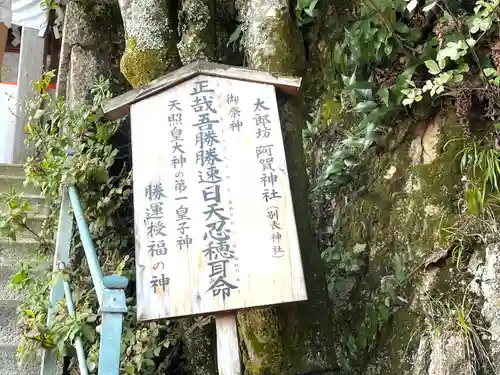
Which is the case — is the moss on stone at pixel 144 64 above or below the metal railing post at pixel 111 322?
above

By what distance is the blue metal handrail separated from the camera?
Result: 211 cm

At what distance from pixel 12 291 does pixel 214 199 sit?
219 centimetres

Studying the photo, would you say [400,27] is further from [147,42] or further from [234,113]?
[147,42]

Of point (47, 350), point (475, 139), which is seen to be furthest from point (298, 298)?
point (47, 350)

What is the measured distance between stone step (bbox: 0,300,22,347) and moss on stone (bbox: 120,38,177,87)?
176 centimetres

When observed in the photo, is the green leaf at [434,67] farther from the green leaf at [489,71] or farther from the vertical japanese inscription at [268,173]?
the vertical japanese inscription at [268,173]

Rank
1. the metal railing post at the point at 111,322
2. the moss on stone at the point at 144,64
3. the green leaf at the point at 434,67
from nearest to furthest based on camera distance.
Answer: the metal railing post at the point at 111,322 → the green leaf at the point at 434,67 → the moss on stone at the point at 144,64

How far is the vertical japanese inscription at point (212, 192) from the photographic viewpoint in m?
2.21

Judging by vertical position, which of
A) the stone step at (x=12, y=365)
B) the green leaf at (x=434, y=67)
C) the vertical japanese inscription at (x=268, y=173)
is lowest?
the stone step at (x=12, y=365)

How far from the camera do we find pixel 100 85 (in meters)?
3.76

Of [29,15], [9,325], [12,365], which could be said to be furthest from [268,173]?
[29,15]

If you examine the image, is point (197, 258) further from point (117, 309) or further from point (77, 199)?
point (77, 199)

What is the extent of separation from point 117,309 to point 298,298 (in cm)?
72

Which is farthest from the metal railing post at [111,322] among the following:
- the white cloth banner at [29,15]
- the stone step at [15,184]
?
the white cloth banner at [29,15]
